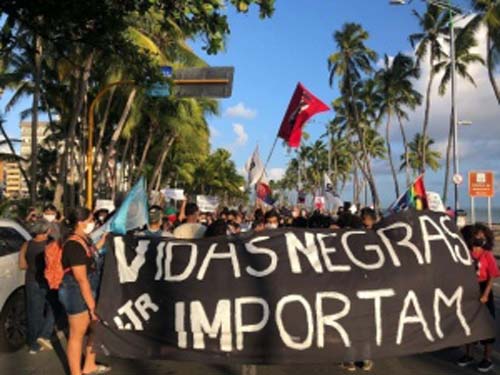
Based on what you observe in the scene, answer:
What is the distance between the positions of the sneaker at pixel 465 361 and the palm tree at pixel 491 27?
22.8 m

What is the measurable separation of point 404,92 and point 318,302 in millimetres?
47005

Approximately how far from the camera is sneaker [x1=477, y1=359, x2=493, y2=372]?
5781 mm

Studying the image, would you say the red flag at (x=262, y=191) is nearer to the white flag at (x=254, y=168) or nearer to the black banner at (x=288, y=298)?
the white flag at (x=254, y=168)

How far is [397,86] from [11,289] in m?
44.6

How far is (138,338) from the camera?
16.3 ft

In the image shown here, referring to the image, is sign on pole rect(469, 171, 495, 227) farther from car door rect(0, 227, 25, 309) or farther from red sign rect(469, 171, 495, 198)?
car door rect(0, 227, 25, 309)

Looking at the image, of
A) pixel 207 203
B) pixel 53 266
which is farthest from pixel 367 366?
pixel 207 203

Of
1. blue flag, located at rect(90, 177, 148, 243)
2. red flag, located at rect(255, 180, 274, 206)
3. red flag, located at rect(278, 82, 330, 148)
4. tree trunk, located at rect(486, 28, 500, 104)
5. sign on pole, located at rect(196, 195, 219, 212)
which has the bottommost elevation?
blue flag, located at rect(90, 177, 148, 243)

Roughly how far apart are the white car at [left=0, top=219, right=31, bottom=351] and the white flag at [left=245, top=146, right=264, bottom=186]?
14370mm

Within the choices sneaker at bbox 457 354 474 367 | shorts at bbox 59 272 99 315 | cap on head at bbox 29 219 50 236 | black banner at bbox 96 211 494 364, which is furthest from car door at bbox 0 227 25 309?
sneaker at bbox 457 354 474 367

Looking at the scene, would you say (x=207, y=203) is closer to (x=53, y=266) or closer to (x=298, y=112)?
(x=298, y=112)

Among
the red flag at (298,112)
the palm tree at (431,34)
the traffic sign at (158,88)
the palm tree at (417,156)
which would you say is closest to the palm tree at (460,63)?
the palm tree at (431,34)

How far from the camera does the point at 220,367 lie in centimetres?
593

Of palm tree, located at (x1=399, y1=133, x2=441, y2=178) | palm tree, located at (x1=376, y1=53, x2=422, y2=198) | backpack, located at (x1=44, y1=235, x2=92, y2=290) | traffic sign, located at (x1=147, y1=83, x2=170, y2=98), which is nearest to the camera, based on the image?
backpack, located at (x1=44, y1=235, x2=92, y2=290)
